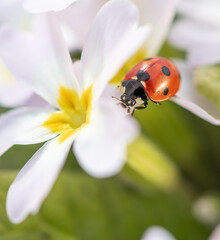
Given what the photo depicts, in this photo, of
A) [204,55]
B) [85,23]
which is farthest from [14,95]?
[204,55]

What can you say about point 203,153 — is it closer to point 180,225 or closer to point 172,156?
point 172,156

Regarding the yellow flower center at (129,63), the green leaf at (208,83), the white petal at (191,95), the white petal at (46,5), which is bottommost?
the yellow flower center at (129,63)

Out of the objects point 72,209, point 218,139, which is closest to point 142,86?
point 72,209

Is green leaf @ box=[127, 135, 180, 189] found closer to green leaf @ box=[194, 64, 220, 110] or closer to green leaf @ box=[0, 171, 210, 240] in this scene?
green leaf @ box=[0, 171, 210, 240]

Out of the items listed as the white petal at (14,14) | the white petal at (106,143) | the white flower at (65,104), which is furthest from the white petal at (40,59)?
the white petal at (14,14)

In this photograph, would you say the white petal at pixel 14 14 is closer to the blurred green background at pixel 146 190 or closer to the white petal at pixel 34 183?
the blurred green background at pixel 146 190

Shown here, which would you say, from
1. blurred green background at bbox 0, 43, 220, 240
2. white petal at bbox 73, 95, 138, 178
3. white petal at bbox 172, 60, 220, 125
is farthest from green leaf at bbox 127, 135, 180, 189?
white petal at bbox 73, 95, 138, 178

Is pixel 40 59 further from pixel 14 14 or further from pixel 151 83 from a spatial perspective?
pixel 14 14
